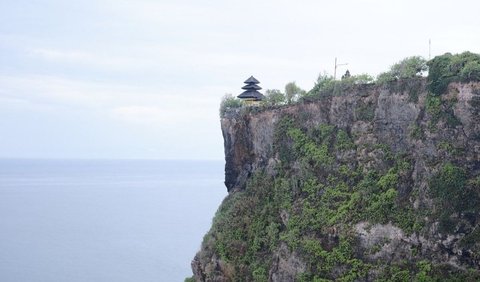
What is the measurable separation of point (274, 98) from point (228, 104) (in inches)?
176

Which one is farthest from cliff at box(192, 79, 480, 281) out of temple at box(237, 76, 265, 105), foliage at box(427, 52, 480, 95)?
temple at box(237, 76, 265, 105)

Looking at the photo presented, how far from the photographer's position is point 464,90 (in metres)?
24.5

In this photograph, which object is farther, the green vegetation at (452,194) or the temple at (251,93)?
the temple at (251,93)

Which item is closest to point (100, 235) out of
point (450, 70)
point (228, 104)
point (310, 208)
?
point (228, 104)

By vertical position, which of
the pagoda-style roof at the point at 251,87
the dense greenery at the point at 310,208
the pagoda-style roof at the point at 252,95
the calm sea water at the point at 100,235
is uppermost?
the pagoda-style roof at the point at 251,87

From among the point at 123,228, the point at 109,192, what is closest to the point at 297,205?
the point at 123,228

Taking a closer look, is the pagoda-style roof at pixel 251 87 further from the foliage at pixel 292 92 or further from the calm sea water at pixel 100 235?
the calm sea water at pixel 100 235

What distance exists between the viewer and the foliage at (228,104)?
128 ft

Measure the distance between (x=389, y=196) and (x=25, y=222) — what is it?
3046 inches

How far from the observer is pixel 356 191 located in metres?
28.6

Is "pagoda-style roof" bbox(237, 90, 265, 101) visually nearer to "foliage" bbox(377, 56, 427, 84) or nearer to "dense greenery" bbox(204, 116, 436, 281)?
"dense greenery" bbox(204, 116, 436, 281)

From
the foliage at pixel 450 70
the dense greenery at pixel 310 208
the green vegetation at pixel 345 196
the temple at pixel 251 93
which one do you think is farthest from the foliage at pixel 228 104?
the foliage at pixel 450 70

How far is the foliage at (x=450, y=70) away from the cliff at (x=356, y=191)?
1.13 feet

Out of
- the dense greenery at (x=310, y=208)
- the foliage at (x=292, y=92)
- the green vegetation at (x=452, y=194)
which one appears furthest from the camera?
the foliage at (x=292, y=92)
